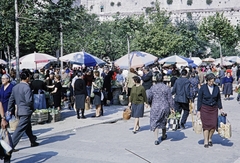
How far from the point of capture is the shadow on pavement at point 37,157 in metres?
7.88

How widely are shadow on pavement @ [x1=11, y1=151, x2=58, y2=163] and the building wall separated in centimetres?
9604

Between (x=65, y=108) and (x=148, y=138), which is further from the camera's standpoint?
(x=65, y=108)

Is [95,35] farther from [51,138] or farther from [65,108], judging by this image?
[51,138]

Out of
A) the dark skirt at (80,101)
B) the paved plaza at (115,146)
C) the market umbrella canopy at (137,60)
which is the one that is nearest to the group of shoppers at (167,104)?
the paved plaza at (115,146)

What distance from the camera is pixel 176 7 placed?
4550 inches

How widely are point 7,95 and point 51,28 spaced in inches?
190

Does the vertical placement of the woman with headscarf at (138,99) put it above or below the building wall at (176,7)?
below

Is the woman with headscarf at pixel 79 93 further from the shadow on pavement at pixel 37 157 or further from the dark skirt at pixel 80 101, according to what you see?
the shadow on pavement at pixel 37 157

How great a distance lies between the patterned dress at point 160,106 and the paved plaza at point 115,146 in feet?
1.70

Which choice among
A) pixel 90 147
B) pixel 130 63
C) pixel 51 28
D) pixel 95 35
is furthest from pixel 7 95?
pixel 95 35

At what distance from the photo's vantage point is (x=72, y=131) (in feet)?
37.5

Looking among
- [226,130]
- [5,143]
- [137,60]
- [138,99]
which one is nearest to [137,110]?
[138,99]

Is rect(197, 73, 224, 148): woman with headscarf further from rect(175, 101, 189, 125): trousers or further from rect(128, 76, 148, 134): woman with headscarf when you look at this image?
rect(175, 101, 189, 125): trousers

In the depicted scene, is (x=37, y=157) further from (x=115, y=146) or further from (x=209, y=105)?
(x=209, y=105)
